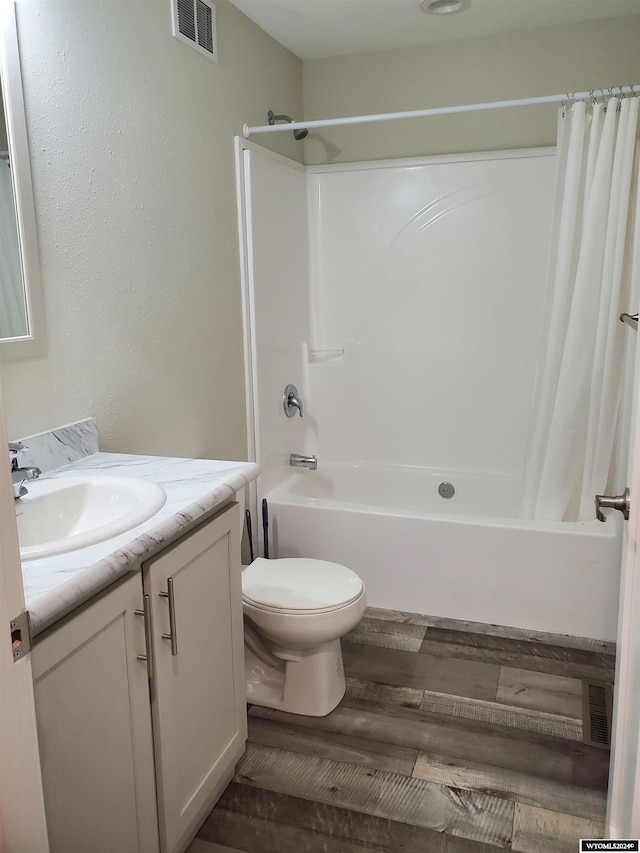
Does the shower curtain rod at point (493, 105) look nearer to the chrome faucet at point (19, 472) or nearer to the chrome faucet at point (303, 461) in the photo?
the chrome faucet at point (303, 461)

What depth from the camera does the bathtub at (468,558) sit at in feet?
8.52

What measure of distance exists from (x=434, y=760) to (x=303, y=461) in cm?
156

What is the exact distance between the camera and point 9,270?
1.70 m

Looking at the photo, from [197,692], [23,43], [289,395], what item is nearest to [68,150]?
[23,43]

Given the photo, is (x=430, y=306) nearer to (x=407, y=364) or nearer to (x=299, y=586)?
(x=407, y=364)

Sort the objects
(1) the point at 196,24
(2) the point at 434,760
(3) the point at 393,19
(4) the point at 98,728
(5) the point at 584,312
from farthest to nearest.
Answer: (3) the point at 393,19, (5) the point at 584,312, (1) the point at 196,24, (2) the point at 434,760, (4) the point at 98,728

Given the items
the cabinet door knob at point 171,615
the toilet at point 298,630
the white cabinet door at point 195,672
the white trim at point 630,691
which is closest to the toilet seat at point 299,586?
the toilet at point 298,630

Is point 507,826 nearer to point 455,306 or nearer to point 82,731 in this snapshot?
point 82,731

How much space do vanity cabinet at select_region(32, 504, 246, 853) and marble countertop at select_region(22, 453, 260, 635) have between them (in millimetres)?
61

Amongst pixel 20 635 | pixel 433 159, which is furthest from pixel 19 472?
pixel 433 159

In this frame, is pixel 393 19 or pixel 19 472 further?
pixel 393 19

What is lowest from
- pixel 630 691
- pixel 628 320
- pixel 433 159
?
pixel 630 691

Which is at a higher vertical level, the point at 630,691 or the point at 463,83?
the point at 463,83

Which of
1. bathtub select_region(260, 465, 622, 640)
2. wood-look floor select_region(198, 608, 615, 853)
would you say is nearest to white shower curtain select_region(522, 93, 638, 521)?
bathtub select_region(260, 465, 622, 640)
